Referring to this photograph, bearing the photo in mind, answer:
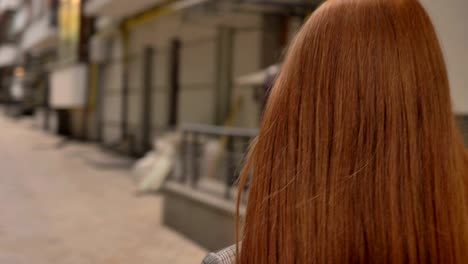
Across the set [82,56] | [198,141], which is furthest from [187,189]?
[82,56]

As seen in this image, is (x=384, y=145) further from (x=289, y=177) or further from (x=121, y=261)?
(x=121, y=261)

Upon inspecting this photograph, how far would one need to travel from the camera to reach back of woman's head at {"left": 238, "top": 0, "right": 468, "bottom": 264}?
87 cm

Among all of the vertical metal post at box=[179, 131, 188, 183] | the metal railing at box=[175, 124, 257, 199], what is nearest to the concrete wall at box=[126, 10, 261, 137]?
the metal railing at box=[175, 124, 257, 199]

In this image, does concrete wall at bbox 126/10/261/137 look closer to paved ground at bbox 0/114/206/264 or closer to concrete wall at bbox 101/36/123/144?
concrete wall at bbox 101/36/123/144

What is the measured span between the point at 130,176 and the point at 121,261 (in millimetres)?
6583

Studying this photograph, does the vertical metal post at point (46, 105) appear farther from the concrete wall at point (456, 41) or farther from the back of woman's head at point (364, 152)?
the back of woman's head at point (364, 152)

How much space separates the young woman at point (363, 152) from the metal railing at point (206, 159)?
157 inches

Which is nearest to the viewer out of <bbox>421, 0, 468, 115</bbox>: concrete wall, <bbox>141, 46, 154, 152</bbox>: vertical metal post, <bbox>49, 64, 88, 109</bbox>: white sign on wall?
<bbox>421, 0, 468, 115</bbox>: concrete wall

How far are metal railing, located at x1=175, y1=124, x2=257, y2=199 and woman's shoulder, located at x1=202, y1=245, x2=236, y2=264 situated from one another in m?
3.90

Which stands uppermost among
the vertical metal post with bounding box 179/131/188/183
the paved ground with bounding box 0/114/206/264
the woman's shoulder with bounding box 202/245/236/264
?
the woman's shoulder with bounding box 202/245/236/264

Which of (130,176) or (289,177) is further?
(130,176)

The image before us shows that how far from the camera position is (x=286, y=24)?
9352mm

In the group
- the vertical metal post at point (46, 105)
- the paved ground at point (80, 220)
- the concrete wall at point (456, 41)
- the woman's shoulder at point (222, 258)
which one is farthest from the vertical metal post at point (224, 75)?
the vertical metal post at point (46, 105)

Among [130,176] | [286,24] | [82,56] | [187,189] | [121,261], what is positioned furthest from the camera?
[82,56]
